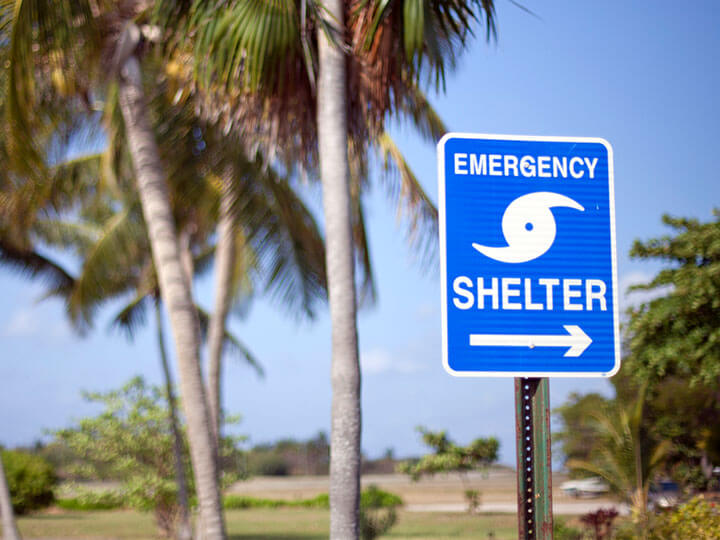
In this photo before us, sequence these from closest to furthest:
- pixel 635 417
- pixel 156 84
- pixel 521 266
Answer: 1. pixel 521 266
2. pixel 156 84
3. pixel 635 417

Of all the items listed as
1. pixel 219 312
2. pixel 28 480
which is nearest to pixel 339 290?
pixel 219 312

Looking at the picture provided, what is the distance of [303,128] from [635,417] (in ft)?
29.2

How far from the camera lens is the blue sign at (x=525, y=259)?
6.97 ft

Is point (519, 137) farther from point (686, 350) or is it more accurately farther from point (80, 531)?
point (80, 531)

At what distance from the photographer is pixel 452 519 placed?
24969 millimetres

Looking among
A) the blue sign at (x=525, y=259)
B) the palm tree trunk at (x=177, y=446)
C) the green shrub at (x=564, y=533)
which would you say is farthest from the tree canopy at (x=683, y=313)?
the blue sign at (x=525, y=259)

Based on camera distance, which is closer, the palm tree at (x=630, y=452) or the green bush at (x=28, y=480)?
the palm tree at (x=630, y=452)

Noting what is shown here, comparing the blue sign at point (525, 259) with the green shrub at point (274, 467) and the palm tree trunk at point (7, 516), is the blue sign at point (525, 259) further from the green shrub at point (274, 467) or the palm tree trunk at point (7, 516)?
the green shrub at point (274, 467)

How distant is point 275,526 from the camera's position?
81.2 ft

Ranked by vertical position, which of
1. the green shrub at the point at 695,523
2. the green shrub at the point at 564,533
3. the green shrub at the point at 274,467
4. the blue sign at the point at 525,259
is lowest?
the green shrub at the point at 274,467

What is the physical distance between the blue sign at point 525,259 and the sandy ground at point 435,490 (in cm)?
2395

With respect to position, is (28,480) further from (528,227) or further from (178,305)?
(528,227)

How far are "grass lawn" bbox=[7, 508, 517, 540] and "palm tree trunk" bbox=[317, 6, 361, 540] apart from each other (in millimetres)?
11074

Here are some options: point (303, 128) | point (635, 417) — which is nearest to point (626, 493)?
point (635, 417)
